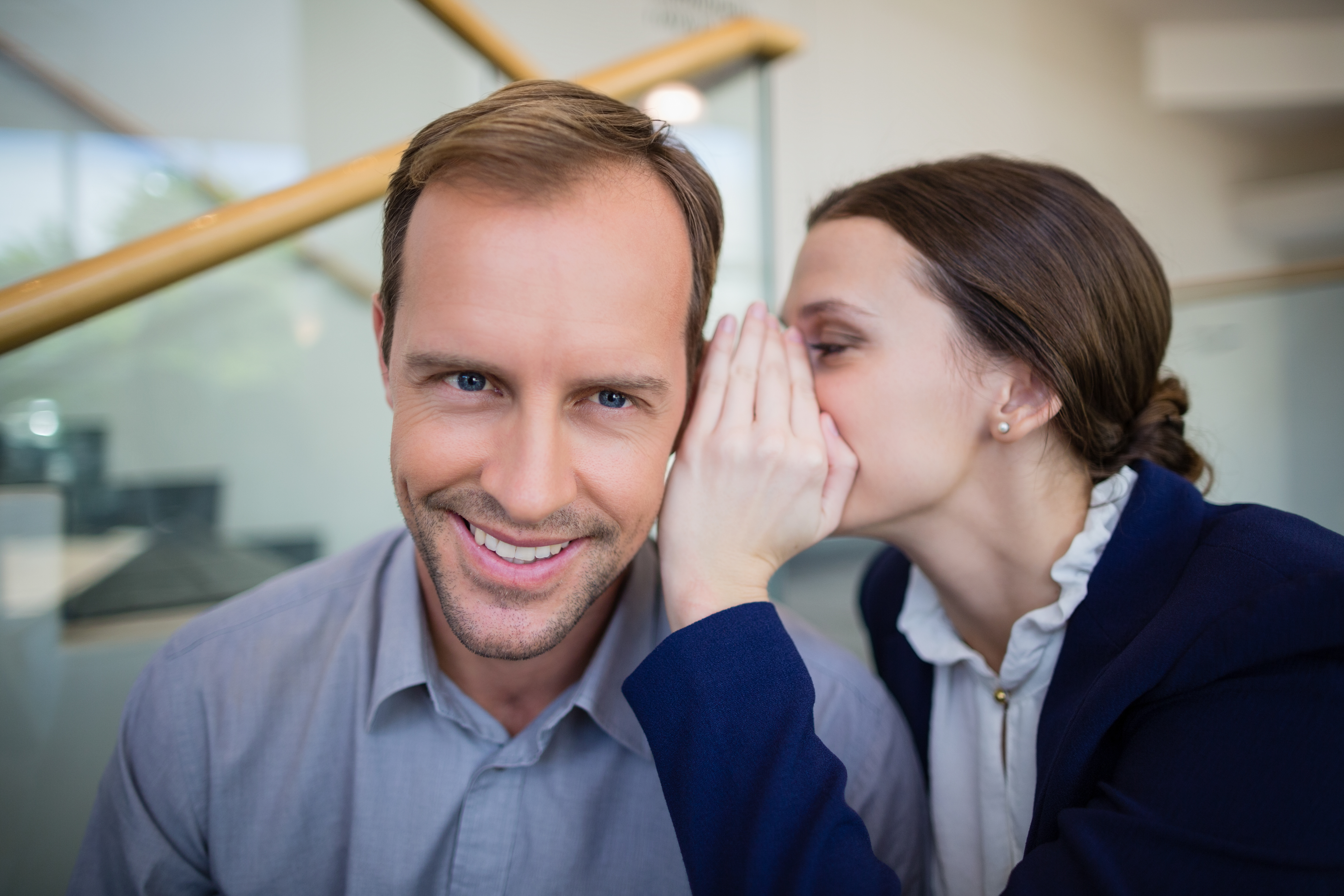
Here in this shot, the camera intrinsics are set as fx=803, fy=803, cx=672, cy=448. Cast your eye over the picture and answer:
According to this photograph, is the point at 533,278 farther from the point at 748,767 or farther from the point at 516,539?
the point at 748,767

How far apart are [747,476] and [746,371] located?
17 centimetres

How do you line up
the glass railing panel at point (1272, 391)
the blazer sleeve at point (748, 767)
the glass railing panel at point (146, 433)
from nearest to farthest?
1. the blazer sleeve at point (748, 767)
2. the glass railing panel at point (146, 433)
3. the glass railing panel at point (1272, 391)

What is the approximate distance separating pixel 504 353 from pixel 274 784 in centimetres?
68

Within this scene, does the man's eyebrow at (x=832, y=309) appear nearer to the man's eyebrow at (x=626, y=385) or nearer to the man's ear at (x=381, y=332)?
the man's eyebrow at (x=626, y=385)

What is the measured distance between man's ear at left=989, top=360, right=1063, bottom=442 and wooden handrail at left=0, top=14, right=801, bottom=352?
3.57 feet

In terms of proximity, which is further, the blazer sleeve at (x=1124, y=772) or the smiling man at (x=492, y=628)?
the smiling man at (x=492, y=628)

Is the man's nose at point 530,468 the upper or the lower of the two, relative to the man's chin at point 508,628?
upper

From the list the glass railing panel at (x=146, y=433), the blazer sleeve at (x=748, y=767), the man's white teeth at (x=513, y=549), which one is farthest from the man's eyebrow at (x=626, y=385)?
the glass railing panel at (x=146, y=433)

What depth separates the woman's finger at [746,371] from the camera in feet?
4.03

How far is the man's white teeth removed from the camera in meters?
1.01

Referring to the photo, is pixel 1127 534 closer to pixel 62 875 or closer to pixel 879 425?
pixel 879 425

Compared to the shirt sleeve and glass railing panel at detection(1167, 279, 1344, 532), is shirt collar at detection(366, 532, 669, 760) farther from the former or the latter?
glass railing panel at detection(1167, 279, 1344, 532)

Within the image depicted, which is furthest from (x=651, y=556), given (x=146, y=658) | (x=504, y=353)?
(x=146, y=658)

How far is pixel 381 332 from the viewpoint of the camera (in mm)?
1153
